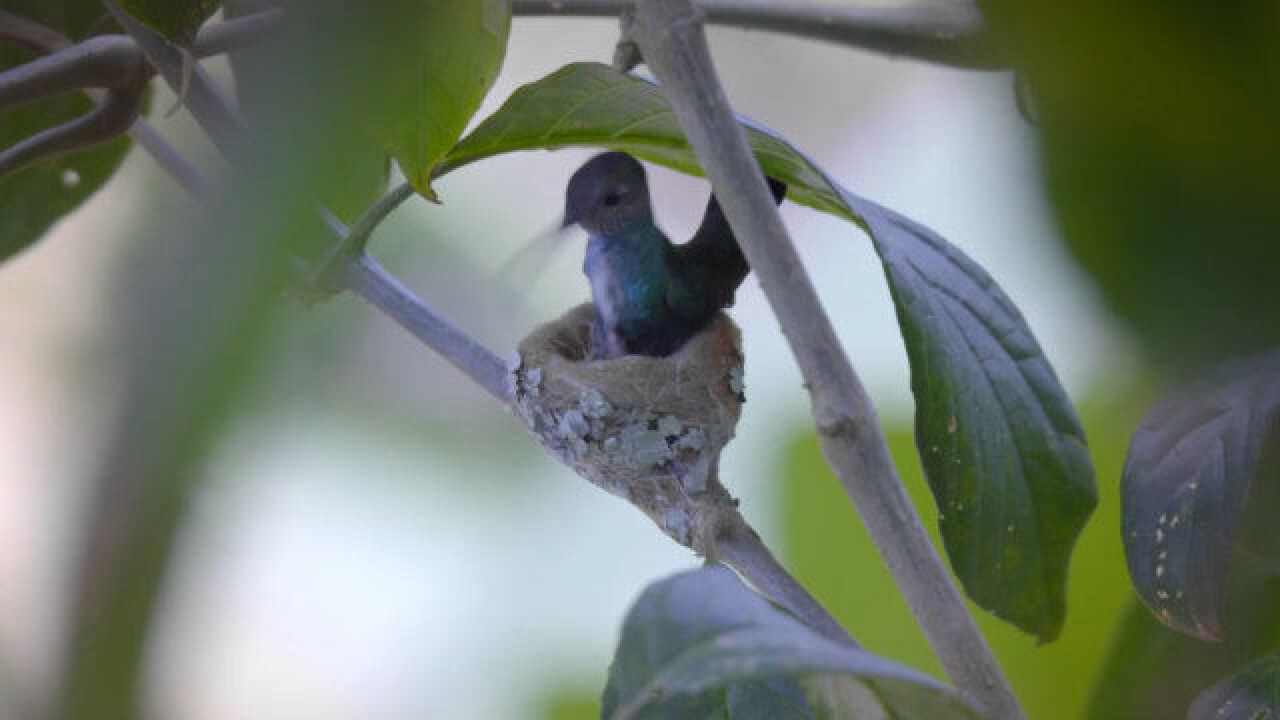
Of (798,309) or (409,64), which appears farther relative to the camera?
(409,64)

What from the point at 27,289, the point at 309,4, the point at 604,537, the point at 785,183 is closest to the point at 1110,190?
the point at 785,183

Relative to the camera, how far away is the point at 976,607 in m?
0.92

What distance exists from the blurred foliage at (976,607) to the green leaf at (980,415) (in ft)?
0.92

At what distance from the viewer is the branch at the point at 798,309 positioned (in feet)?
1.13

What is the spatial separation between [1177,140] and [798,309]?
0.48 metres

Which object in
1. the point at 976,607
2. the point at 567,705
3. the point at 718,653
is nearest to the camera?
the point at 718,653

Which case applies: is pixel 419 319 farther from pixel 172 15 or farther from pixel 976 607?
pixel 976 607

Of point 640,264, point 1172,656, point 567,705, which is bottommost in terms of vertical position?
point 567,705

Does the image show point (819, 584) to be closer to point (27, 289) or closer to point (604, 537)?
point (604, 537)

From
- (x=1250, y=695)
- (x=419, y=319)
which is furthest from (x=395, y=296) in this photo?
(x=1250, y=695)

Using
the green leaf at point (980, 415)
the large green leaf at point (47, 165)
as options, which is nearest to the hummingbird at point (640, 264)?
the green leaf at point (980, 415)

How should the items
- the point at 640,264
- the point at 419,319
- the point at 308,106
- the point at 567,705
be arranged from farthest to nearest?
the point at 567,705
the point at 640,264
the point at 419,319
the point at 308,106

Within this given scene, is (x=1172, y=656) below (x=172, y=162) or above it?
below

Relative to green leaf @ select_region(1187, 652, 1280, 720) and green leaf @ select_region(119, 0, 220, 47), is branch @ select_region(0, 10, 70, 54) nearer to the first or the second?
green leaf @ select_region(119, 0, 220, 47)
